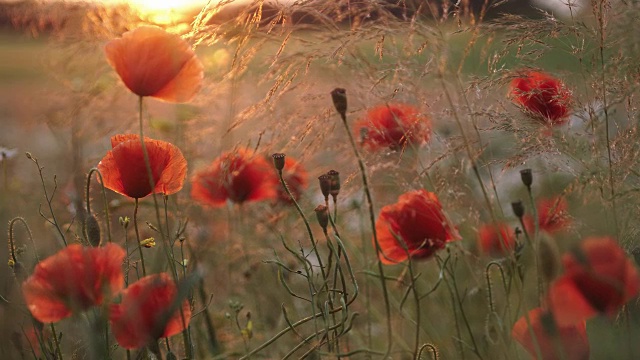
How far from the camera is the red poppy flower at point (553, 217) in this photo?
1110mm

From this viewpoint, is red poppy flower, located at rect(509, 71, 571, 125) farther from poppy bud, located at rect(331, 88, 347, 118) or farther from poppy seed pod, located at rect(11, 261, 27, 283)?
poppy seed pod, located at rect(11, 261, 27, 283)

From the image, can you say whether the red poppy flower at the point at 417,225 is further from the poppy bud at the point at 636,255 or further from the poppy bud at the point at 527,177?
the poppy bud at the point at 636,255

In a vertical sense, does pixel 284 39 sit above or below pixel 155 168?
above

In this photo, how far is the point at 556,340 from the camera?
0.85 metres

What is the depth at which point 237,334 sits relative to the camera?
1.36m

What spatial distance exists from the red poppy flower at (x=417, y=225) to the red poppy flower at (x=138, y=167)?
23 cm

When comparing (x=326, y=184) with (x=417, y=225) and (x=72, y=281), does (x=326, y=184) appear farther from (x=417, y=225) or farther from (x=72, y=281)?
(x=72, y=281)

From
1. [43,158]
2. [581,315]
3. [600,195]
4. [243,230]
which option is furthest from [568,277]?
[43,158]

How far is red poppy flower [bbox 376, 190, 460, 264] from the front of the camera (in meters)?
1.00

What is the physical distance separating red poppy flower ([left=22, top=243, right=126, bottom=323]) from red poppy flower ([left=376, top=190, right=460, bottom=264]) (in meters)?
0.27

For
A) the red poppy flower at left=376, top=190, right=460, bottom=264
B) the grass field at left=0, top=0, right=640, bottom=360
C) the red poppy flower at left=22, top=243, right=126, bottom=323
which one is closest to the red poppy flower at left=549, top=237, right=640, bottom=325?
the grass field at left=0, top=0, right=640, bottom=360

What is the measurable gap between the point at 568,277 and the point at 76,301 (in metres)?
0.43

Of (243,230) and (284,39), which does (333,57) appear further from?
(243,230)

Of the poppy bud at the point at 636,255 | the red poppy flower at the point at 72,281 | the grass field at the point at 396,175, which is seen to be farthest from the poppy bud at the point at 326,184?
the poppy bud at the point at 636,255
